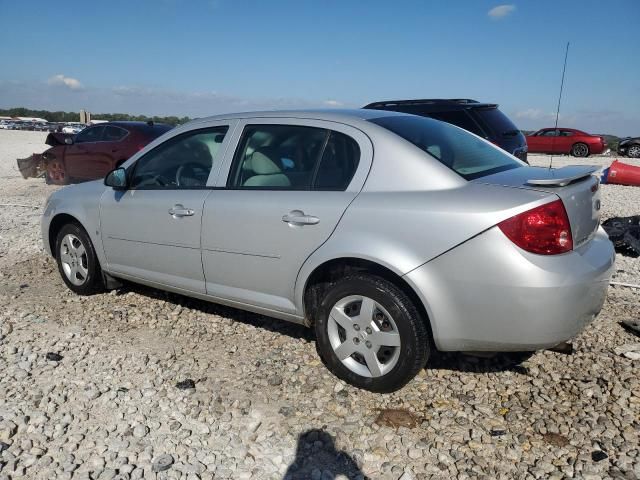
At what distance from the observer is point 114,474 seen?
251 centimetres

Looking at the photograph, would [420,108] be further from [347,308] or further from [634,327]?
[347,308]

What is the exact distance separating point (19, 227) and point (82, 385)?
5.49 meters

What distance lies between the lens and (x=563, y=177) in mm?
2852

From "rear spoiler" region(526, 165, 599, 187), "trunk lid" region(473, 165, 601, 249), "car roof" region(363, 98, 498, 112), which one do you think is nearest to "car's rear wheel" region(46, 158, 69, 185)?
"car roof" region(363, 98, 498, 112)

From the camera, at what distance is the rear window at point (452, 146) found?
318 cm

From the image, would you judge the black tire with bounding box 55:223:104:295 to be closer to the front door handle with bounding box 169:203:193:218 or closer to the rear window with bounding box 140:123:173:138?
the front door handle with bounding box 169:203:193:218

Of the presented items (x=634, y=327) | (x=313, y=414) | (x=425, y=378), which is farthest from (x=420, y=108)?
(x=313, y=414)

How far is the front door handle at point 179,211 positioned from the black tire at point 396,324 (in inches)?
48.4

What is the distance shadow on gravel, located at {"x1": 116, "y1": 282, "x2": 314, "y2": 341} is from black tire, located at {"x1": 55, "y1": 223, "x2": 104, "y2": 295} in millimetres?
267

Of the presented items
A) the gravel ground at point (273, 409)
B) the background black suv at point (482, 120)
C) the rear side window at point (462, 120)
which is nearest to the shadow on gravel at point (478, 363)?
the gravel ground at point (273, 409)

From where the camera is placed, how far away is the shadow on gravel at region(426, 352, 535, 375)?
3.51m

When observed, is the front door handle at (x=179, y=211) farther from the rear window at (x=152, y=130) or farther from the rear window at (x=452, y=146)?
the rear window at (x=152, y=130)

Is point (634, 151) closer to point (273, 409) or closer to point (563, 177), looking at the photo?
point (563, 177)

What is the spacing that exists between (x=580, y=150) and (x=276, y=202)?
2437cm
